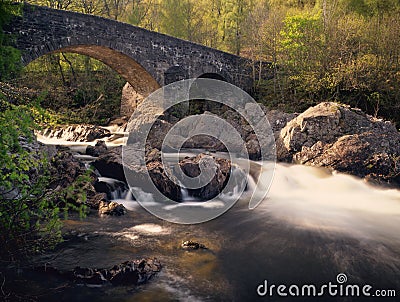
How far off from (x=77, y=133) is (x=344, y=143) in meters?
13.6

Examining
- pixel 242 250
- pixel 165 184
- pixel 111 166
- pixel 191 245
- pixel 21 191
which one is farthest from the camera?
pixel 111 166

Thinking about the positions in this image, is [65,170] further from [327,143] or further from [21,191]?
[327,143]

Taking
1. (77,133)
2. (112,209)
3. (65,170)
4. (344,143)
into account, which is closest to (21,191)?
(112,209)

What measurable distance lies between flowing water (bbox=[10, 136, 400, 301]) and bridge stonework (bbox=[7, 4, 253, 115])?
8857mm

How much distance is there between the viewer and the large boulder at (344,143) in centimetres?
1322

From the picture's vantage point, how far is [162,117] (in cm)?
2089

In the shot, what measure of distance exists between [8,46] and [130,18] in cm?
2010

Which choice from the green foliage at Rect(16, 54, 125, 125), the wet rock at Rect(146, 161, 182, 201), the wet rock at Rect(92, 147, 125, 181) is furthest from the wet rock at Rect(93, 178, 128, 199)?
the green foliage at Rect(16, 54, 125, 125)

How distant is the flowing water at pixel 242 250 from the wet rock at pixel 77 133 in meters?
10.1

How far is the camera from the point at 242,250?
7.11m

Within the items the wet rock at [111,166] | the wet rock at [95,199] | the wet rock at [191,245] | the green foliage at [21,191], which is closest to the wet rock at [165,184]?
the wet rock at [111,166]

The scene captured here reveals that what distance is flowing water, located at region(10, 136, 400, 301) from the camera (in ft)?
17.9

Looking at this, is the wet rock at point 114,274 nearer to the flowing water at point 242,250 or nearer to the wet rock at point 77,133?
the flowing water at point 242,250

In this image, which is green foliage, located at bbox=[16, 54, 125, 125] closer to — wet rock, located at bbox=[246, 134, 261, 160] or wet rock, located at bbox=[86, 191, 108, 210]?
wet rock, located at bbox=[246, 134, 261, 160]
